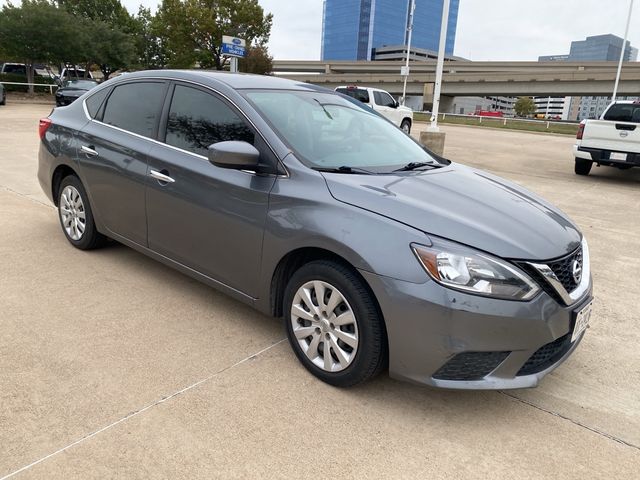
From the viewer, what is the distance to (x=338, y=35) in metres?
95.2

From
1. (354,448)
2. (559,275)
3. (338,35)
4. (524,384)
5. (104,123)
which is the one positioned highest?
(338,35)

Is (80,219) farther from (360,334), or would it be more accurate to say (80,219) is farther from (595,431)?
(595,431)

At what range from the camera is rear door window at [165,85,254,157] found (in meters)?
3.36

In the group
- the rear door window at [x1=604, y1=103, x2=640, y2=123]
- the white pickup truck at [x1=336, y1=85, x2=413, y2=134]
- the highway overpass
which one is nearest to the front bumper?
the rear door window at [x1=604, y1=103, x2=640, y2=123]

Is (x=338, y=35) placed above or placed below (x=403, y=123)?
above

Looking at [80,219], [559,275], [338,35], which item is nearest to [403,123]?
[80,219]

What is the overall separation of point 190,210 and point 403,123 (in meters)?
18.4

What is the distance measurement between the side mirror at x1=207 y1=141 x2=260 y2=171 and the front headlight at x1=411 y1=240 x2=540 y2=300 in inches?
45.6

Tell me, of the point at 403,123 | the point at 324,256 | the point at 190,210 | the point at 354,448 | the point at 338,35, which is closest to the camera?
the point at 354,448

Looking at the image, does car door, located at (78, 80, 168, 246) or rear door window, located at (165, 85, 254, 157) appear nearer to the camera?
rear door window, located at (165, 85, 254, 157)

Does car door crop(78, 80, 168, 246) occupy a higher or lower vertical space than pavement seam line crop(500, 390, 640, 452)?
higher

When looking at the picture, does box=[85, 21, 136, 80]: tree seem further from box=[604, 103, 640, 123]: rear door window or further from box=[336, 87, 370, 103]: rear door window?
box=[604, 103, 640, 123]: rear door window

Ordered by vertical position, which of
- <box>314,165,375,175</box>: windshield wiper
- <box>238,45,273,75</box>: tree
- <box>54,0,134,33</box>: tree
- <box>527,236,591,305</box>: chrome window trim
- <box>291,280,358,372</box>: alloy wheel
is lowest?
<box>291,280,358,372</box>: alloy wheel

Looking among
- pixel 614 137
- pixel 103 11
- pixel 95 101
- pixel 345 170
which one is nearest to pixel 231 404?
pixel 345 170
